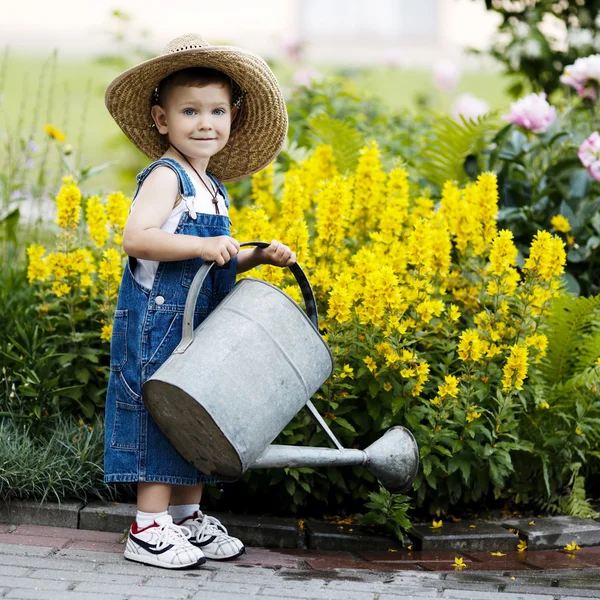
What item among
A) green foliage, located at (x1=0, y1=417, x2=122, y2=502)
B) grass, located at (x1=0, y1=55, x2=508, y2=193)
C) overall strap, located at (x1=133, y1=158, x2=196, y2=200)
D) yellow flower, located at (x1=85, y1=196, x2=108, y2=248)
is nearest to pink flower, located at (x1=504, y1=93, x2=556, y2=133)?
yellow flower, located at (x1=85, y1=196, x2=108, y2=248)

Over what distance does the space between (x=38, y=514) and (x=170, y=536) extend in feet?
1.94

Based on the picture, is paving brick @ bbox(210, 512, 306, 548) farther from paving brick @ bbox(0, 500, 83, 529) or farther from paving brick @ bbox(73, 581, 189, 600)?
paving brick @ bbox(73, 581, 189, 600)

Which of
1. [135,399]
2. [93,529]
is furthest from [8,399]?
[135,399]

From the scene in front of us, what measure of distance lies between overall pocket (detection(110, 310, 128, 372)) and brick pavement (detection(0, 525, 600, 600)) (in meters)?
0.57

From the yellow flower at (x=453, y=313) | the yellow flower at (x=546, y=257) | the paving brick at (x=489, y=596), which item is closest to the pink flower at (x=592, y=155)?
the yellow flower at (x=546, y=257)

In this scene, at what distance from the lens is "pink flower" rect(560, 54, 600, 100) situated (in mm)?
4570

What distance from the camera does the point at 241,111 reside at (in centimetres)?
302

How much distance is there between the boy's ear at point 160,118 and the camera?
9.31 ft

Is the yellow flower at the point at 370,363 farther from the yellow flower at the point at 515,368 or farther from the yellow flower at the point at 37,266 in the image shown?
the yellow flower at the point at 37,266

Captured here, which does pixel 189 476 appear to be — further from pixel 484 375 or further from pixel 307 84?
pixel 307 84

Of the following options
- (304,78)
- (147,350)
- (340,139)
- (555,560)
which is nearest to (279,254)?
(147,350)

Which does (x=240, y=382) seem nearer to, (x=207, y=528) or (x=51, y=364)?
(x=207, y=528)

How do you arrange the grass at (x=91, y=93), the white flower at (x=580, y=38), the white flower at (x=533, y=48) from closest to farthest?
the white flower at (x=533, y=48) < the white flower at (x=580, y=38) < the grass at (x=91, y=93)

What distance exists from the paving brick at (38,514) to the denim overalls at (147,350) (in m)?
0.42
